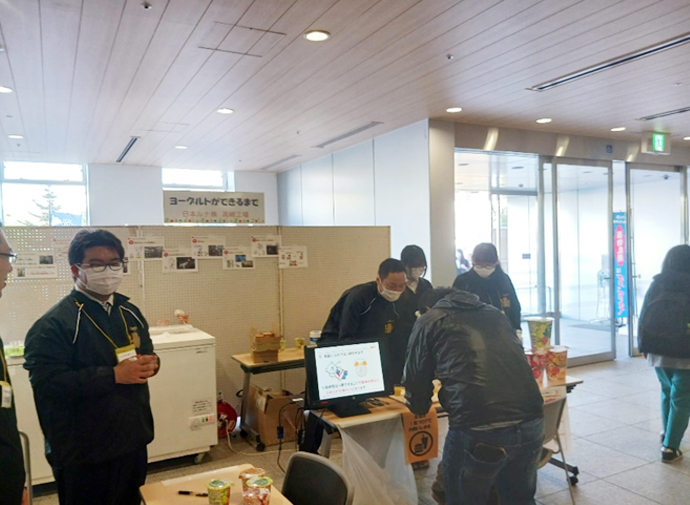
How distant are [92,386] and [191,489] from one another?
55 centimetres

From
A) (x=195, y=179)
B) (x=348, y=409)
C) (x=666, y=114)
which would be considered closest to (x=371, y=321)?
(x=348, y=409)

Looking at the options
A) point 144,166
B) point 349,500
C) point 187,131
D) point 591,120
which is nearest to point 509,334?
point 349,500

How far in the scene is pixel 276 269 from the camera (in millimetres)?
5070

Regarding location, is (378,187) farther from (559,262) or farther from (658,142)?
(658,142)

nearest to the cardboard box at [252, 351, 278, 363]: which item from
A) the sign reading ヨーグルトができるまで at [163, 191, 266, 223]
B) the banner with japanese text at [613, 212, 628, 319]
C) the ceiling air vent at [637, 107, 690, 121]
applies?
the sign reading ヨーグルトができるまで at [163, 191, 266, 223]

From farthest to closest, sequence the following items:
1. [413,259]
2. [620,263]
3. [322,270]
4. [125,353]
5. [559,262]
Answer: [620,263], [559,262], [322,270], [413,259], [125,353]

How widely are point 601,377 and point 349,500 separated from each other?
5.43 m

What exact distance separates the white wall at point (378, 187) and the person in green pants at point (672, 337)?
90.0 inches

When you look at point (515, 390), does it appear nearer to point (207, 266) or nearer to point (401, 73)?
point (401, 73)

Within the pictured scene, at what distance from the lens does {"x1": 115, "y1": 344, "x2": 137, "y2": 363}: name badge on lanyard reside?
2.16m

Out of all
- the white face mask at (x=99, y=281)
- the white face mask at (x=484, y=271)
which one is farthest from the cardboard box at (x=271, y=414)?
the white face mask at (x=99, y=281)

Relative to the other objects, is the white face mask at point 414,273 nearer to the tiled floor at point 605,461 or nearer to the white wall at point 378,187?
the tiled floor at point 605,461

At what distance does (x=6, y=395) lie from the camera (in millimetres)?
1678

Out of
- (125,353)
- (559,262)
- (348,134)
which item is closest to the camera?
(125,353)
